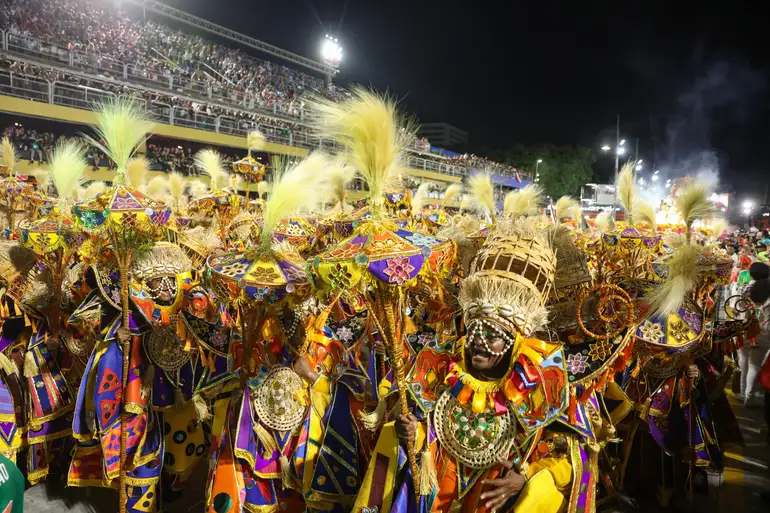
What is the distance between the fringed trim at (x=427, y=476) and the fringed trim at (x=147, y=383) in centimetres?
246

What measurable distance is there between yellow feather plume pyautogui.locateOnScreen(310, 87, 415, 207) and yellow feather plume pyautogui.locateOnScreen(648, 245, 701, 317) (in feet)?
6.23

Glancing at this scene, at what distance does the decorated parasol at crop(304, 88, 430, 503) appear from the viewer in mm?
2131

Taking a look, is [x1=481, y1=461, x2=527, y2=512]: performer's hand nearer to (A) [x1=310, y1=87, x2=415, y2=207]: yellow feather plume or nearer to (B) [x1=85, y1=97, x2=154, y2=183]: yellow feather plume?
(A) [x1=310, y1=87, x2=415, y2=207]: yellow feather plume

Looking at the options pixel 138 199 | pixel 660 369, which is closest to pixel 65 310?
pixel 138 199

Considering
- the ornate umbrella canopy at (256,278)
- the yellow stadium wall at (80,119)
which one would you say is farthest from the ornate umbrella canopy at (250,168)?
the ornate umbrella canopy at (256,278)

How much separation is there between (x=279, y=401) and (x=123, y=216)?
5.32 feet

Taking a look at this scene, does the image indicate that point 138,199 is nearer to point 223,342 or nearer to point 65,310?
point 223,342

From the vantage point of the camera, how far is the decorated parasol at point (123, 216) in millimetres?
→ 3484

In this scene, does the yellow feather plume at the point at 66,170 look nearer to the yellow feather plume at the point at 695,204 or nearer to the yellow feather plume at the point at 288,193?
the yellow feather plume at the point at 288,193

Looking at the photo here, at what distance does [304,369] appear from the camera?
3223mm

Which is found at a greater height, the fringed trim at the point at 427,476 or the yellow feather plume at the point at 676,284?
the yellow feather plume at the point at 676,284

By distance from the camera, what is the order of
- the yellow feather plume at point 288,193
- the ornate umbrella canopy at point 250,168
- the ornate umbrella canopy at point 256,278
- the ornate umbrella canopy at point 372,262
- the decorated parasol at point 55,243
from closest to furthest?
the ornate umbrella canopy at point 372,262 < the ornate umbrella canopy at point 256,278 < the yellow feather plume at point 288,193 < the decorated parasol at point 55,243 < the ornate umbrella canopy at point 250,168

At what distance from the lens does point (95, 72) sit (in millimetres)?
17438

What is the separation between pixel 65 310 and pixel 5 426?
1.03 m
